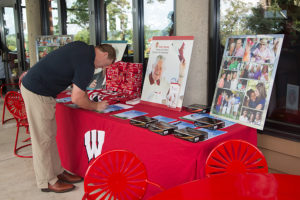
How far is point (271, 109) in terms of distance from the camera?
260 cm

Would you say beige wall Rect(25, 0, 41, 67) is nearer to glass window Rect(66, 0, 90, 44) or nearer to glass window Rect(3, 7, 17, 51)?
glass window Rect(66, 0, 90, 44)

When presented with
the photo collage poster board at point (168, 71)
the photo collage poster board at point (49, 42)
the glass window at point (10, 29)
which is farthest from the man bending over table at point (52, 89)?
the glass window at point (10, 29)

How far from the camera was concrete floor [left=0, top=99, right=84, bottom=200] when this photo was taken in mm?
2633

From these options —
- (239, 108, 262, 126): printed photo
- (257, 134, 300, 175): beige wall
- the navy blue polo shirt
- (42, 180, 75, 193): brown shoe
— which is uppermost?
the navy blue polo shirt

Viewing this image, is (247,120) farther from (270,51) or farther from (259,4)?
(259,4)

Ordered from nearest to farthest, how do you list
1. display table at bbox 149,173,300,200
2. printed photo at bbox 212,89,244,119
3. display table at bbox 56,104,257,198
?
display table at bbox 149,173,300,200, display table at bbox 56,104,257,198, printed photo at bbox 212,89,244,119

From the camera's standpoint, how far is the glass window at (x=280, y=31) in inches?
92.0

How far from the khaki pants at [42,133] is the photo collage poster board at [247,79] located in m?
1.45

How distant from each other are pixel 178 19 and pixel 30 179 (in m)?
2.28

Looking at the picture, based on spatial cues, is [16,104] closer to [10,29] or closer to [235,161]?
[235,161]

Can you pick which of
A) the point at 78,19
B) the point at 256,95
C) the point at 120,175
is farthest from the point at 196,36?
the point at 78,19

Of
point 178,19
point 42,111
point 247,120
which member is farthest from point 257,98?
point 42,111

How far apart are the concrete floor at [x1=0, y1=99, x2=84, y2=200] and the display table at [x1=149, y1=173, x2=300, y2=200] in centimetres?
173

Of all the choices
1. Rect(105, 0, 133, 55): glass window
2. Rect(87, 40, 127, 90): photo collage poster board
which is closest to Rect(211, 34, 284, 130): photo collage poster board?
Rect(87, 40, 127, 90): photo collage poster board
